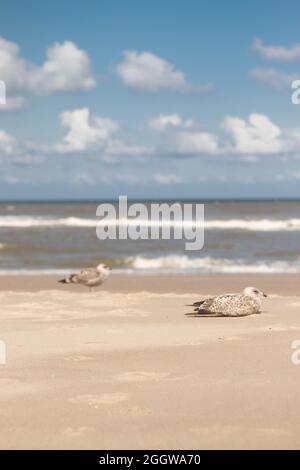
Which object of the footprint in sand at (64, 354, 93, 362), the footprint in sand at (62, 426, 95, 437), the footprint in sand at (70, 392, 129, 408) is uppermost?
the footprint in sand at (64, 354, 93, 362)

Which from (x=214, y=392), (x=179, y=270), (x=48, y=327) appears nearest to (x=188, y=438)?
(x=214, y=392)

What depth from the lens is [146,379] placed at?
6.14 m

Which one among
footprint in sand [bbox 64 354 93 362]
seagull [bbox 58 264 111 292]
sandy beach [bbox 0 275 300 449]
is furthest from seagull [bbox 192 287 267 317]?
seagull [bbox 58 264 111 292]

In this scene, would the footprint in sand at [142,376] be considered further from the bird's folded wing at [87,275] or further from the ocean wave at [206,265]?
the ocean wave at [206,265]

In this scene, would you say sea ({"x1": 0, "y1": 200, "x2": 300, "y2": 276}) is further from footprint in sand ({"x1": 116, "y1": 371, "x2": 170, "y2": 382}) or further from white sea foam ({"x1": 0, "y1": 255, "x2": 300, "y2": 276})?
footprint in sand ({"x1": 116, "y1": 371, "x2": 170, "y2": 382})

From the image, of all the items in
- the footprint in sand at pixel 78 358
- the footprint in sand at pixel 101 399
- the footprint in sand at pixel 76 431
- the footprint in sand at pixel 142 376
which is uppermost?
the footprint in sand at pixel 78 358

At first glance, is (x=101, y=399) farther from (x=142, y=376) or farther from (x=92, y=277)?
(x=92, y=277)

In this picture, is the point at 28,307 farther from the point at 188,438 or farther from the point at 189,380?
the point at 188,438

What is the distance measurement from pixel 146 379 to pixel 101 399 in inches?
29.0

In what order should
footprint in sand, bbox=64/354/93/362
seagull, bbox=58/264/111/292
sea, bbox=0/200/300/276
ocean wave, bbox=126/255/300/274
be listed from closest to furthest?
footprint in sand, bbox=64/354/93/362 → seagull, bbox=58/264/111/292 → ocean wave, bbox=126/255/300/274 → sea, bbox=0/200/300/276

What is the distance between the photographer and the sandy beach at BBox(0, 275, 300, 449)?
15.4ft

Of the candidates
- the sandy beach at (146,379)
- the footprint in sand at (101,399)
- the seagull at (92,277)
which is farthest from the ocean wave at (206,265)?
the footprint in sand at (101,399)

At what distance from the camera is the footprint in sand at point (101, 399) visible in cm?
538

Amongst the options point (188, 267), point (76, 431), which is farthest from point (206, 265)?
point (76, 431)
